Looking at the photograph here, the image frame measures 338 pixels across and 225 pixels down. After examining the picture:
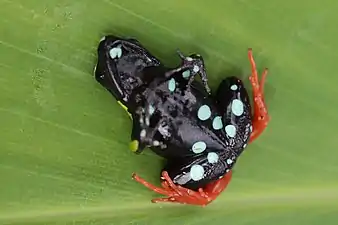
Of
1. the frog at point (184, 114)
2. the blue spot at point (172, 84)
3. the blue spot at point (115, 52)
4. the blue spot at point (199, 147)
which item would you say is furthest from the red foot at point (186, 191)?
the blue spot at point (115, 52)

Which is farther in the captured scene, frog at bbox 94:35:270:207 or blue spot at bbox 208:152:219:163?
blue spot at bbox 208:152:219:163

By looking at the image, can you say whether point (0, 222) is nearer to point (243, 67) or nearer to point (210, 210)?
point (210, 210)

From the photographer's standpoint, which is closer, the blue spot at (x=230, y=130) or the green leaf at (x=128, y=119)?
the green leaf at (x=128, y=119)

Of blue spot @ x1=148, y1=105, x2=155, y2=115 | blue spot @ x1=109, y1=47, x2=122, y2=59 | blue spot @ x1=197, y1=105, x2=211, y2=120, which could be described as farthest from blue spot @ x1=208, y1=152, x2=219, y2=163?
blue spot @ x1=109, y1=47, x2=122, y2=59

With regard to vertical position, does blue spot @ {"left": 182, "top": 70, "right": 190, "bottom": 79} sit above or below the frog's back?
above

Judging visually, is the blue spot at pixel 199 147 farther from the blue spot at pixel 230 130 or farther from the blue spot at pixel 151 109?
the blue spot at pixel 151 109

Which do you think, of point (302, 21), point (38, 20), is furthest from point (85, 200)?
point (302, 21)

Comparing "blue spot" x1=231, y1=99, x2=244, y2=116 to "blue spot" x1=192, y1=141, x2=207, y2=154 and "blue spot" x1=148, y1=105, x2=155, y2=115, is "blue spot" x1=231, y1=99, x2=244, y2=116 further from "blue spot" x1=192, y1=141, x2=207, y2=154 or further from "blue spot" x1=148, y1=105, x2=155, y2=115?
"blue spot" x1=148, y1=105, x2=155, y2=115
